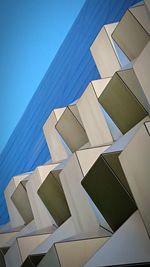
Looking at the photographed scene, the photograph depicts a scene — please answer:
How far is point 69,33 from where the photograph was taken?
372 centimetres

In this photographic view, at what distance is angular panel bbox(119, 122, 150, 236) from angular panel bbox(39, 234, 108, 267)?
342 mm

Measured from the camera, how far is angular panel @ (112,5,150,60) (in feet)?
5.84

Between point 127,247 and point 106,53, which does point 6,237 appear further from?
point 127,247

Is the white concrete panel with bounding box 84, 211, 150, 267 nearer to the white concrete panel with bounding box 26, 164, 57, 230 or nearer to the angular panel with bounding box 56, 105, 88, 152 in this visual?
the angular panel with bounding box 56, 105, 88, 152

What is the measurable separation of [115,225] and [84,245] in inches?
4.9

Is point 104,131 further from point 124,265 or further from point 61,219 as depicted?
point 124,265

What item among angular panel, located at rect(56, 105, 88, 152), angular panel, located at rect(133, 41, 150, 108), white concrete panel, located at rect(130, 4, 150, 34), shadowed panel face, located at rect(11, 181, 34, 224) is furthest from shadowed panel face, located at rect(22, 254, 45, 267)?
shadowed panel face, located at rect(11, 181, 34, 224)

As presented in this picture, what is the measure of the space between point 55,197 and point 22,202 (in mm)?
992

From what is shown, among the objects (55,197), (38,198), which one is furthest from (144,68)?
(38,198)

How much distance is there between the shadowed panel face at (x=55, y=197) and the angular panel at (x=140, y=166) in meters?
0.90

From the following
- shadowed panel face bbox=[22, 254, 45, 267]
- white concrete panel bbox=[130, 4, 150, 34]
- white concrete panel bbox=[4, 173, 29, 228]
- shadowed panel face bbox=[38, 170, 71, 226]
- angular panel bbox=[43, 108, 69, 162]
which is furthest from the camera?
white concrete panel bbox=[4, 173, 29, 228]

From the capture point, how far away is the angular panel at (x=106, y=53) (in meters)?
2.03

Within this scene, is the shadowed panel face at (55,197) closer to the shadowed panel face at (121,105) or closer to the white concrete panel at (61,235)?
the white concrete panel at (61,235)

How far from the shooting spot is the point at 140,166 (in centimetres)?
101
